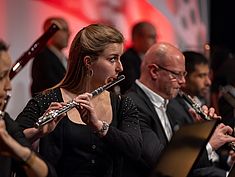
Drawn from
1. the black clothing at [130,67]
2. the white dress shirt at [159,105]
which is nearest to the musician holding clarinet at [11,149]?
the white dress shirt at [159,105]

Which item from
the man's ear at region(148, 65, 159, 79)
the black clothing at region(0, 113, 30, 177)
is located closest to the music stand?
the black clothing at region(0, 113, 30, 177)

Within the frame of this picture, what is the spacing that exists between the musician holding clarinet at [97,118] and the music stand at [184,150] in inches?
11.8

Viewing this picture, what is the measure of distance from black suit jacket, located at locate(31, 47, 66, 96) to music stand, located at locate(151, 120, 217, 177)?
2361mm

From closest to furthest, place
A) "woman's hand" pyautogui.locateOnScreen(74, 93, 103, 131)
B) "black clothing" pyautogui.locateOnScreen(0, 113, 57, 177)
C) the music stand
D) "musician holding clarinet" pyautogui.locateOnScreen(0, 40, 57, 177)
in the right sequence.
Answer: "musician holding clarinet" pyautogui.locateOnScreen(0, 40, 57, 177) < "black clothing" pyautogui.locateOnScreen(0, 113, 57, 177) < the music stand < "woman's hand" pyautogui.locateOnScreen(74, 93, 103, 131)

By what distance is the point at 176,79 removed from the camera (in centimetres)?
394

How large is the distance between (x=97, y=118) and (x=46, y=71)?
226cm

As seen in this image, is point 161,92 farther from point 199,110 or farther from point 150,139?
point 150,139

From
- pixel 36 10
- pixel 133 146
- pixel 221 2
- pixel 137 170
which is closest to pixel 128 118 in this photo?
pixel 133 146

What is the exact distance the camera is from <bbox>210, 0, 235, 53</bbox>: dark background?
844cm

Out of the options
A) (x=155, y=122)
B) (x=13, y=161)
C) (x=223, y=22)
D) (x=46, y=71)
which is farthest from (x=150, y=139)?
(x=223, y=22)

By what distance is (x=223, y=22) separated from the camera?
848cm

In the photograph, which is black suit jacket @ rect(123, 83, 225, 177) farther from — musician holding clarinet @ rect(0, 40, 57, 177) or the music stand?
musician holding clarinet @ rect(0, 40, 57, 177)

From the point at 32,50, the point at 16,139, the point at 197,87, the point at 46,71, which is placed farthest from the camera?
the point at 46,71

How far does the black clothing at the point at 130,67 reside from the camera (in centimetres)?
544
